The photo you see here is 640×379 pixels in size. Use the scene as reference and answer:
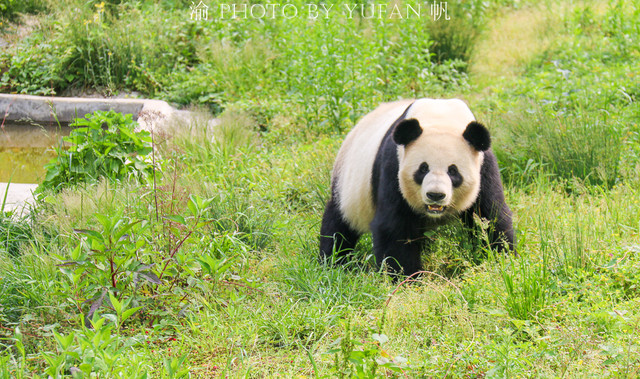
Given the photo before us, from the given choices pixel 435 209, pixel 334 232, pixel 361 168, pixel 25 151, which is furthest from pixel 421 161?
pixel 25 151

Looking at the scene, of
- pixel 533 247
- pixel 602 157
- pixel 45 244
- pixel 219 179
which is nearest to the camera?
pixel 533 247

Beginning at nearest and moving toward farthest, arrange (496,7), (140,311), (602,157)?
(140,311)
(602,157)
(496,7)

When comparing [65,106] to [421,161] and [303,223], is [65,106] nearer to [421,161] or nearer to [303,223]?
[303,223]

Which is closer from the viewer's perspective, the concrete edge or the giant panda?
the giant panda

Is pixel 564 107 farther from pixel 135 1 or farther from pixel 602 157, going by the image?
pixel 135 1

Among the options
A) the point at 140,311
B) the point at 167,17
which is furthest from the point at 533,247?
the point at 167,17

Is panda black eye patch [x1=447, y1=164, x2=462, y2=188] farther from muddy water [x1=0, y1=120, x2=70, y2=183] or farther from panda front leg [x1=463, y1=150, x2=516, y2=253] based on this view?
muddy water [x1=0, y1=120, x2=70, y2=183]

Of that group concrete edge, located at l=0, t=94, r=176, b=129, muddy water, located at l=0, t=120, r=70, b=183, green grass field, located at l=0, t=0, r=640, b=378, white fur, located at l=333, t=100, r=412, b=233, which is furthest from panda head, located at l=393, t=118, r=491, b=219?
concrete edge, located at l=0, t=94, r=176, b=129

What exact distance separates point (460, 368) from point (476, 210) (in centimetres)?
127

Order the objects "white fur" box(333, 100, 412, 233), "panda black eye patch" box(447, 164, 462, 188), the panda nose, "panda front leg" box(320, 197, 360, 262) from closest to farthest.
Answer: the panda nose
"panda black eye patch" box(447, 164, 462, 188)
"white fur" box(333, 100, 412, 233)
"panda front leg" box(320, 197, 360, 262)

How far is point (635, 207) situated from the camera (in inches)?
165

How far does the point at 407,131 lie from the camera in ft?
11.9

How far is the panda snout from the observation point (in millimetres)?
3480

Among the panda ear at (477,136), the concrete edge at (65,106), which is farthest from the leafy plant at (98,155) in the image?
the panda ear at (477,136)
